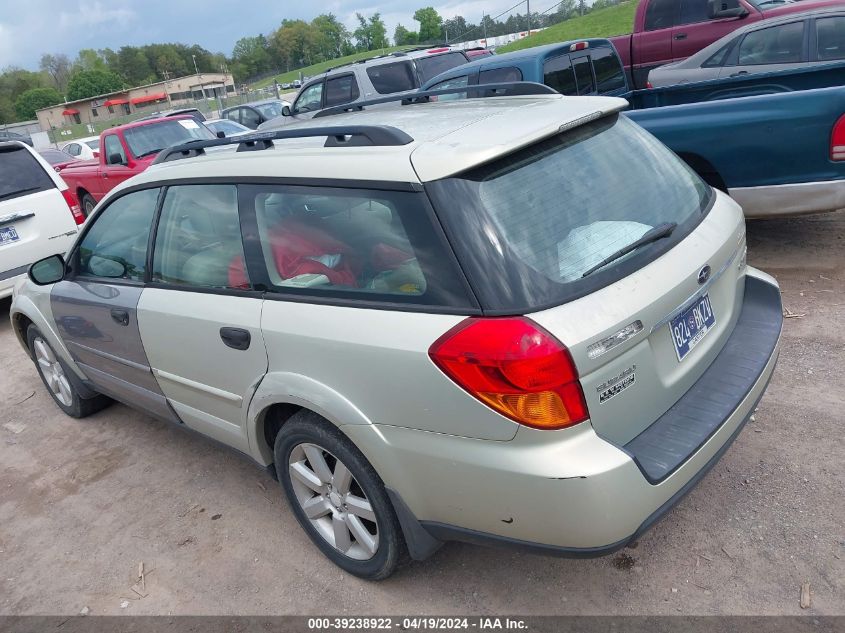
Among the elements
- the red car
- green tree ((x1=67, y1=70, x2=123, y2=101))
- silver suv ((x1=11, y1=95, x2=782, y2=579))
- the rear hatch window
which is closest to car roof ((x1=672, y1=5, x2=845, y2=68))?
silver suv ((x1=11, y1=95, x2=782, y2=579))

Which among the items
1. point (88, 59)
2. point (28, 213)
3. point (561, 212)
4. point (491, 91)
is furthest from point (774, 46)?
point (88, 59)

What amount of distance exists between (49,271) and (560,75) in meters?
5.64

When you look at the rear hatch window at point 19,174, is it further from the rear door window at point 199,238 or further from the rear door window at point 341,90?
the rear door window at point 341,90

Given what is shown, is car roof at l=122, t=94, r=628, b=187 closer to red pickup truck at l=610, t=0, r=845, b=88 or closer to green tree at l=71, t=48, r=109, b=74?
red pickup truck at l=610, t=0, r=845, b=88

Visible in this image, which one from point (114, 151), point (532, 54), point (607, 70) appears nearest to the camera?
point (532, 54)

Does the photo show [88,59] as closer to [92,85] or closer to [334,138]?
[92,85]

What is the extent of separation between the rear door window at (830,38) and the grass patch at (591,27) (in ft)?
85.7

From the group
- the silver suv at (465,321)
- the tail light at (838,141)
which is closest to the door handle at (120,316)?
the silver suv at (465,321)

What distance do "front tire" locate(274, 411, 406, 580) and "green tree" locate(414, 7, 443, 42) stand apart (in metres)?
114

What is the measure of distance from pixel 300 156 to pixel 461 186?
78 cm

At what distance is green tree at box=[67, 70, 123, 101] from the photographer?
108500mm

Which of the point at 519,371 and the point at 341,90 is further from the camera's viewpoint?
the point at 341,90

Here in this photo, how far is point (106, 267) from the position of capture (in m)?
3.68

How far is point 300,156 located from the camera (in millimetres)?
2664
